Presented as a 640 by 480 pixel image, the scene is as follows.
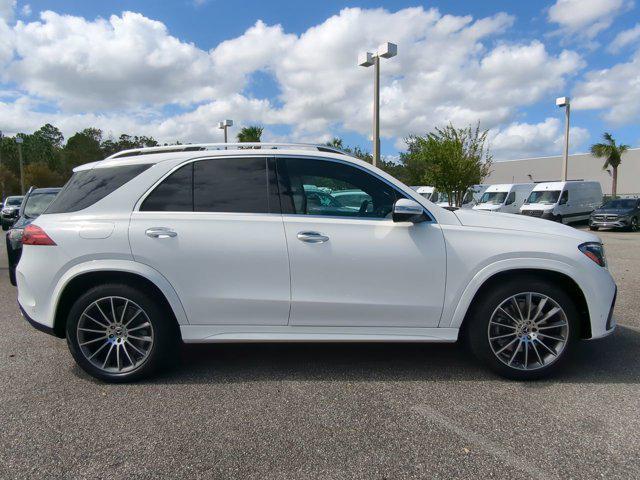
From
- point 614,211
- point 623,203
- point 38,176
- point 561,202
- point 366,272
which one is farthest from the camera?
point 38,176

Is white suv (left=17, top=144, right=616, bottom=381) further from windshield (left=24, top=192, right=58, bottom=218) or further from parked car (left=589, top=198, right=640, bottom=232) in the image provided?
parked car (left=589, top=198, right=640, bottom=232)

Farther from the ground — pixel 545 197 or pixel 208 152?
pixel 208 152

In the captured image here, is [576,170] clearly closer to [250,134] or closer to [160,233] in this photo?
[250,134]

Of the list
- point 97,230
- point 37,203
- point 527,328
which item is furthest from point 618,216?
point 97,230

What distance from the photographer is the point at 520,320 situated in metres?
3.78

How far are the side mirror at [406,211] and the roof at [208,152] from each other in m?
0.62

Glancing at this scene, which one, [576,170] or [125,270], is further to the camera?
[576,170]

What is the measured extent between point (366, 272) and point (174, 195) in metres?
1.63

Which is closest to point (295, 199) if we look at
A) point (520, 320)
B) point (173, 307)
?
point (173, 307)

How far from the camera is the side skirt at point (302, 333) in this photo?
375 centimetres

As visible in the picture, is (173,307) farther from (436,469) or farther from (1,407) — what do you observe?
(436,469)

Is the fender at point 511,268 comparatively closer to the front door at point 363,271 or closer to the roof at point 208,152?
the front door at point 363,271

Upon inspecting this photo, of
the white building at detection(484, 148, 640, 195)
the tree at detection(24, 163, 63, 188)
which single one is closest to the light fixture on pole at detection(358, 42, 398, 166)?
the white building at detection(484, 148, 640, 195)

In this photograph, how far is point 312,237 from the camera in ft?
12.1
